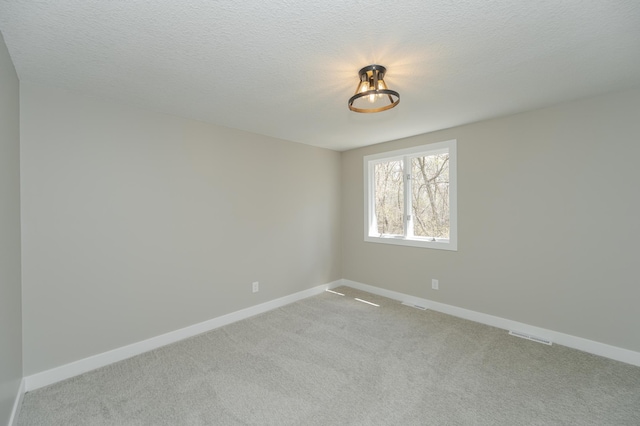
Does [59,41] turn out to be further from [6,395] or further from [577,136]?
[577,136]

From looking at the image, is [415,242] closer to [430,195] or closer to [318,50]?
[430,195]

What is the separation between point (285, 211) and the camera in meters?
3.94

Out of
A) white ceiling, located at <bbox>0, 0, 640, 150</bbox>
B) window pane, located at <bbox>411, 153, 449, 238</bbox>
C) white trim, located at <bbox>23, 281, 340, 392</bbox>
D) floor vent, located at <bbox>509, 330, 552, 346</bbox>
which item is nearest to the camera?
white ceiling, located at <bbox>0, 0, 640, 150</bbox>

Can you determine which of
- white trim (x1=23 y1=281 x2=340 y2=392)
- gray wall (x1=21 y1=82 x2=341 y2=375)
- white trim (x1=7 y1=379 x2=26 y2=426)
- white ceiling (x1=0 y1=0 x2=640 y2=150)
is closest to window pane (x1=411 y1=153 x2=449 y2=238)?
white ceiling (x1=0 y1=0 x2=640 y2=150)

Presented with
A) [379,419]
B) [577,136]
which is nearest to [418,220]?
[577,136]

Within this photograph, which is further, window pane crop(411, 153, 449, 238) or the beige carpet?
window pane crop(411, 153, 449, 238)

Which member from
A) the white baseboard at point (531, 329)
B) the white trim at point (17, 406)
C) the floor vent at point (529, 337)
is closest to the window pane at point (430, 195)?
the white baseboard at point (531, 329)

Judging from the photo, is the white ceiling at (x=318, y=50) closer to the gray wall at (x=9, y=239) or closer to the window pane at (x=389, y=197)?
the gray wall at (x=9, y=239)

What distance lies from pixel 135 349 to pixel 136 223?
116cm

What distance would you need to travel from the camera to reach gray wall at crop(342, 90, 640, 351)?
94.6 inches

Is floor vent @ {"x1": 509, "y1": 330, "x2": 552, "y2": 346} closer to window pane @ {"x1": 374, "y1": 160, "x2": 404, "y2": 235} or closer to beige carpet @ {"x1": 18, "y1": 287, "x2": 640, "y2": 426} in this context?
beige carpet @ {"x1": 18, "y1": 287, "x2": 640, "y2": 426}

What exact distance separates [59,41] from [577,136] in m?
4.01

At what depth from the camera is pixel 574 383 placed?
2.10 meters

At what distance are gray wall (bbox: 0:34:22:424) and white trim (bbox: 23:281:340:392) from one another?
0.22 m
